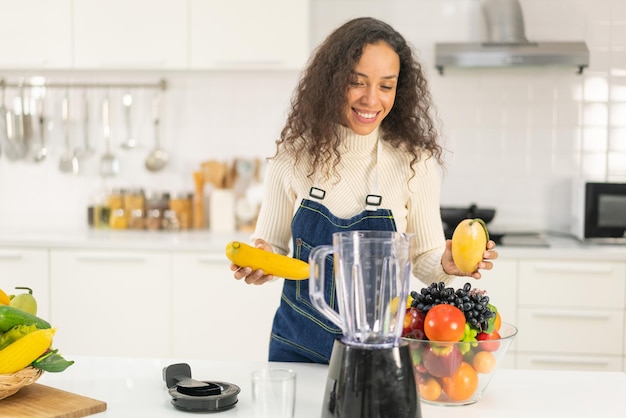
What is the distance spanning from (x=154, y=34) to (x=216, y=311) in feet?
4.04

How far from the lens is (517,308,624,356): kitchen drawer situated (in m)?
3.32

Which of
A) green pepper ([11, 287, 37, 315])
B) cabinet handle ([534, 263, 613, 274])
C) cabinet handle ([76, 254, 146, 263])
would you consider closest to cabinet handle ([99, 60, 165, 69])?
cabinet handle ([76, 254, 146, 263])

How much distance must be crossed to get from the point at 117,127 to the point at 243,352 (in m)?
1.31

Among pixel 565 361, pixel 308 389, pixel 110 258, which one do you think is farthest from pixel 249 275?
pixel 565 361

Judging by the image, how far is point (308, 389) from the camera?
1.59 meters

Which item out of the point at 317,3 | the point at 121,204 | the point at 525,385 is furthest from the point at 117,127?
the point at 525,385

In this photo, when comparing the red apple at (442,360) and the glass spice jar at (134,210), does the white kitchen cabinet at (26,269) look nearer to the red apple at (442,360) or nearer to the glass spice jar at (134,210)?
the glass spice jar at (134,210)

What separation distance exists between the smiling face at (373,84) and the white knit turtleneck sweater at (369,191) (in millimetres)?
114

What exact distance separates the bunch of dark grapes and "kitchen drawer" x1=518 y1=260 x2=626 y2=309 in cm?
191

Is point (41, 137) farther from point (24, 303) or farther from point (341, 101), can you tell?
point (24, 303)

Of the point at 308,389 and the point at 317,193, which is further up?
the point at 317,193

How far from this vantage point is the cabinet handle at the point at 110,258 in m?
3.48

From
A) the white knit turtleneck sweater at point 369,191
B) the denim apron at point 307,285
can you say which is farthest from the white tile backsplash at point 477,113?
the denim apron at point 307,285

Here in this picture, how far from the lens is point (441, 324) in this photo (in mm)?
1423
